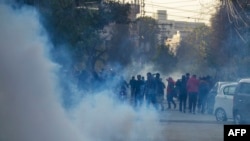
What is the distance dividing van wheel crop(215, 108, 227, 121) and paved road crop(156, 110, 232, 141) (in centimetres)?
22

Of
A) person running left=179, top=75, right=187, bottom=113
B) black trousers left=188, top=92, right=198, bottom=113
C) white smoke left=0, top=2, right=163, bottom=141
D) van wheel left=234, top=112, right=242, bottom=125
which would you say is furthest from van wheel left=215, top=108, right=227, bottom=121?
white smoke left=0, top=2, right=163, bottom=141

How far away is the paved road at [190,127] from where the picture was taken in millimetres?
17000

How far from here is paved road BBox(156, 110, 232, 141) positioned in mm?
17000

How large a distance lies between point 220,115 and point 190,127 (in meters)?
2.85

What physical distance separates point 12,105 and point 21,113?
8.1 inches

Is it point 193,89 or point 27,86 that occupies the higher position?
point 27,86

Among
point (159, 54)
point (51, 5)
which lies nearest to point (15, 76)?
point (51, 5)

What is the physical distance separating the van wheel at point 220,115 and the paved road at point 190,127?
0.73 feet

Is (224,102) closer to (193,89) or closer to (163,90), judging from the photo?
(193,89)

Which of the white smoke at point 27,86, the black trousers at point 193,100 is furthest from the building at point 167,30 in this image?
the white smoke at point 27,86

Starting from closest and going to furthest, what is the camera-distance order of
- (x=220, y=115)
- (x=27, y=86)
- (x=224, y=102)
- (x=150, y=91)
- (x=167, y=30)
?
(x=27, y=86), (x=224, y=102), (x=220, y=115), (x=150, y=91), (x=167, y=30)

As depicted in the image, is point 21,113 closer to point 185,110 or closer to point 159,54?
point 185,110

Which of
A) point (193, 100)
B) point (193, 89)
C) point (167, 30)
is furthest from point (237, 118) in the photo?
point (167, 30)

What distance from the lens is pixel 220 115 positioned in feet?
74.3
